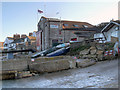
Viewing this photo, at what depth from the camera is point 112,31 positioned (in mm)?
15117

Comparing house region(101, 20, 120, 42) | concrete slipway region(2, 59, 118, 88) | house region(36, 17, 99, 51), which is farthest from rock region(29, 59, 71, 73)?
house region(36, 17, 99, 51)

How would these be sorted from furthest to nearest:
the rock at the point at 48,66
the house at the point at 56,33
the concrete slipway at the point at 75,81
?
the house at the point at 56,33, the rock at the point at 48,66, the concrete slipway at the point at 75,81

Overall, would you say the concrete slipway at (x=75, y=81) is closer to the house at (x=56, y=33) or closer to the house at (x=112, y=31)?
the house at (x=112, y=31)

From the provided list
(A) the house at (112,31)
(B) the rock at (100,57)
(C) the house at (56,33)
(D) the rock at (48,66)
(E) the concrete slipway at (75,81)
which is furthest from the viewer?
(C) the house at (56,33)

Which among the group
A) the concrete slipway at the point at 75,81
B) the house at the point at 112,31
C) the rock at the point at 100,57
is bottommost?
the concrete slipway at the point at 75,81

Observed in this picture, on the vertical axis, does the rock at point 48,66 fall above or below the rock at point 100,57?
below

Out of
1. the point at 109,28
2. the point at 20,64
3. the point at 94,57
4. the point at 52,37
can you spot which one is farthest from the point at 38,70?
the point at 52,37

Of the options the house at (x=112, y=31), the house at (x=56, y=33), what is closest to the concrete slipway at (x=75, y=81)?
the house at (x=112, y=31)

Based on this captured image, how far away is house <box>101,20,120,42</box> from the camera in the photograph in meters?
13.3

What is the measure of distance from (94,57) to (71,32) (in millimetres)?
14912

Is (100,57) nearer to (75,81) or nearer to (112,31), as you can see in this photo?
(75,81)

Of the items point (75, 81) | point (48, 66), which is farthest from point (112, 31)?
point (75, 81)

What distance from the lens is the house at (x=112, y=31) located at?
1333 cm

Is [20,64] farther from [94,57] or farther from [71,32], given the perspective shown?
[71,32]
